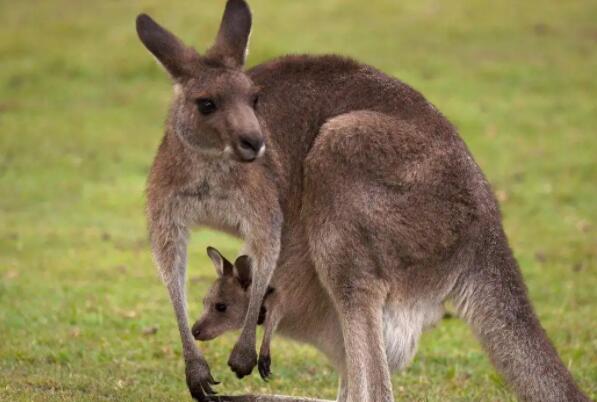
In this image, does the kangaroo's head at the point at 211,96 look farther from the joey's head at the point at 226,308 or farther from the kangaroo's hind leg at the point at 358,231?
the joey's head at the point at 226,308

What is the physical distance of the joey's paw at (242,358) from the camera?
7.15 m

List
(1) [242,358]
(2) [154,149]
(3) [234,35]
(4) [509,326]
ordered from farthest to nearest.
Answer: (2) [154,149]
(3) [234,35]
(1) [242,358]
(4) [509,326]

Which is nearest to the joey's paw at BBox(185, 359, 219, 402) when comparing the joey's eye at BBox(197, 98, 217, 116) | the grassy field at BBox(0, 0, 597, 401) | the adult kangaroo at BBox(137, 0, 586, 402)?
the adult kangaroo at BBox(137, 0, 586, 402)

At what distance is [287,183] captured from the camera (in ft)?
23.6

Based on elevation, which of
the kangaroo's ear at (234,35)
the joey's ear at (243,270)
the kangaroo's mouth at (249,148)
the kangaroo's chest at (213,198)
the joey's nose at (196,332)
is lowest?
the joey's nose at (196,332)

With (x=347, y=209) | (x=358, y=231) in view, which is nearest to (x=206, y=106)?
(x=347, y=209)

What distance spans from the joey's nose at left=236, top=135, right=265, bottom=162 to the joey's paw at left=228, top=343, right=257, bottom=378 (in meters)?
1.20

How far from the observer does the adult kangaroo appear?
22.2 feet

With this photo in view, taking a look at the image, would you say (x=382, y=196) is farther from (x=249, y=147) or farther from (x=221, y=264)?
(x=221, y=264)

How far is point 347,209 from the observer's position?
686 cm

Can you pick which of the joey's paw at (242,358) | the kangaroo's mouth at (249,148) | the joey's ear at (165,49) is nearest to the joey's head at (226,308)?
the joey's paw at (242,358)

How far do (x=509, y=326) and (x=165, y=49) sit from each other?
8.26ft

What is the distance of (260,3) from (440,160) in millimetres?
19040

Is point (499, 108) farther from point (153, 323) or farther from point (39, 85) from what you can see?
point (153, 323)
